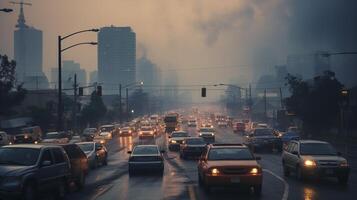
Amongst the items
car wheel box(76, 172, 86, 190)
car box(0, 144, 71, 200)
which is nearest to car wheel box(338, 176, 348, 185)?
car wheel box(76, 172, 86, 190)

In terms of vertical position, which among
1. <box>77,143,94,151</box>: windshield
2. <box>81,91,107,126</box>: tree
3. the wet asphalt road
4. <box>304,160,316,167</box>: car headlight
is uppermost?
<box>81,91,107,126</box>: tree

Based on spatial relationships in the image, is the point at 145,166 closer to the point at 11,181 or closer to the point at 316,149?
the point at 316,149

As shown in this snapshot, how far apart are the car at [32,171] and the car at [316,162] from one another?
9.32 metres

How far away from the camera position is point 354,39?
531ft

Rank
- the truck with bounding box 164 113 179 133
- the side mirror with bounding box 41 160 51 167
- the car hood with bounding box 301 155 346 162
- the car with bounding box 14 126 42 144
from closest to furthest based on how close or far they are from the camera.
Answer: the side mirror with bounding box 41 160 51 167 < the car hood with bounding box 301 155 346 162 < the car with bounding box 14 126 42 144 < the truck with bounding box 164 113 179 133

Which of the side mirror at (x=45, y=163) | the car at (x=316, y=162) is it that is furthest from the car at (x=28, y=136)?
the side mirror at (x=45, y=163)

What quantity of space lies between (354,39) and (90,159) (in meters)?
137

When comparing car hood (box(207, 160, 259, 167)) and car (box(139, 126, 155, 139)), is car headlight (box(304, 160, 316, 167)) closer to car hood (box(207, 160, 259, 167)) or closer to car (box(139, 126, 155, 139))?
car hood (box(207, 160, 259, 167))

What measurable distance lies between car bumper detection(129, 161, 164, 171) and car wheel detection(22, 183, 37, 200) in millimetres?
12454

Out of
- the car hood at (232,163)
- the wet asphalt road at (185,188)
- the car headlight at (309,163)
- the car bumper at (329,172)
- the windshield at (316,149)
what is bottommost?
the wet asphalt road at (185,188)

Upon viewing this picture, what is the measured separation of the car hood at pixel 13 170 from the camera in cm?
1719

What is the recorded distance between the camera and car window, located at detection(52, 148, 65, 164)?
2022cm

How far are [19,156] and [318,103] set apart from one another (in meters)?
54.8

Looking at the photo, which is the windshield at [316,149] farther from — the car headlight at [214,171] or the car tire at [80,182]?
the car tire at [80,182]
